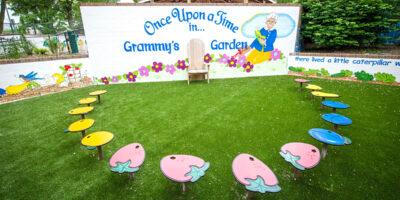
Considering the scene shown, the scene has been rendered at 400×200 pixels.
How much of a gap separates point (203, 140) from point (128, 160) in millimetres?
1529

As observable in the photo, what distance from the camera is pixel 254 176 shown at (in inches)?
96.6

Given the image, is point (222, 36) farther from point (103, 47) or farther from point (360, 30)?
point (360, 30)

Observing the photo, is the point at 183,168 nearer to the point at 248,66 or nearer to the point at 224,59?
the point at 224,59

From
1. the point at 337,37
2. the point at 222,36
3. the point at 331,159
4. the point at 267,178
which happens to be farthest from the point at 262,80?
the point at 267,178

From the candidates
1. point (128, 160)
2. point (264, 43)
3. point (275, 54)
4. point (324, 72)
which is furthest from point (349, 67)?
point (128, 160)

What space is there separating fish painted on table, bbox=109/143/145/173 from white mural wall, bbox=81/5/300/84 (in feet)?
18.4

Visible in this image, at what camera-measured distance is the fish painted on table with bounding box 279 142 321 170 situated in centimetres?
265

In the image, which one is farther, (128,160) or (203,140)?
(203,140)

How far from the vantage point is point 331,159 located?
3312mm

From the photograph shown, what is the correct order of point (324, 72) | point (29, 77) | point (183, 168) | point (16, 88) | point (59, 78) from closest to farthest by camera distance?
point (183, 168) → point (16, 88) → point (29, 77) → point (59, 78) → point (324, 72)

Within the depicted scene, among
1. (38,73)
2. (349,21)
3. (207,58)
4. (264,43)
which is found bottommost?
(38,73)

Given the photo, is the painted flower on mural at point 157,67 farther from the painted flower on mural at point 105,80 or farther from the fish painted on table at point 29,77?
the fish painted on table at point 29,77

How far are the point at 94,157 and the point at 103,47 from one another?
17.6 ft

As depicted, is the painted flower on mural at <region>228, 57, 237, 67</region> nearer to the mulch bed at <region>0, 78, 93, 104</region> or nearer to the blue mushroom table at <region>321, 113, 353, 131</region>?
the blue mushroom table at <region>321, 113, 353, 131</region>
